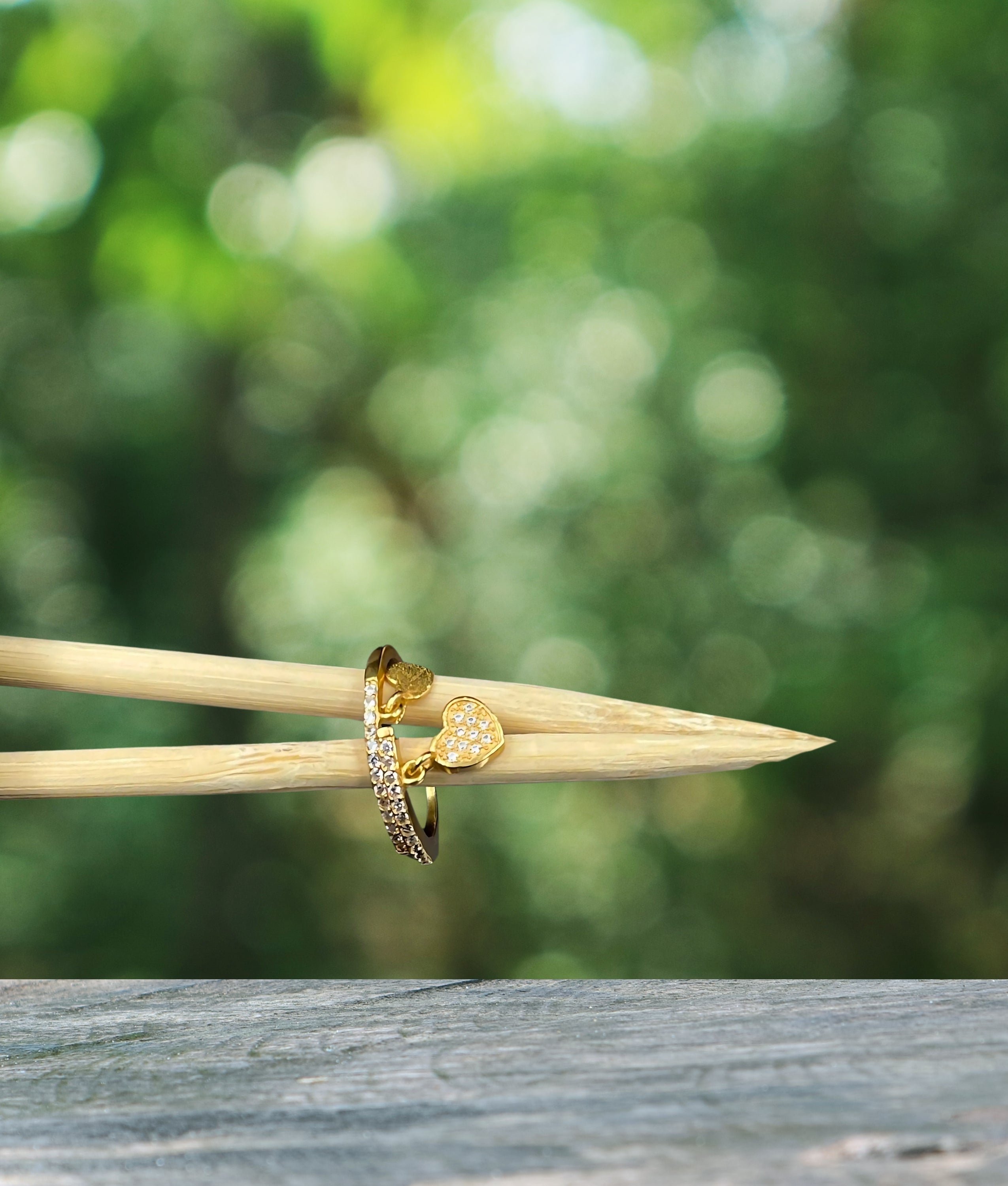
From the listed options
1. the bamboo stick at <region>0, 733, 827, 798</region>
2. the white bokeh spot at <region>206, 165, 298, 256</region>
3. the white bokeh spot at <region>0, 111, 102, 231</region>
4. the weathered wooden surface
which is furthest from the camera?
the white bokeh spot at <region>206, 165, 298, 256</region>

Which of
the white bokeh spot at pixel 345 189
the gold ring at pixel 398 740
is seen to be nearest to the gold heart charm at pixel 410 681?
the gold ring at pixel 398 740

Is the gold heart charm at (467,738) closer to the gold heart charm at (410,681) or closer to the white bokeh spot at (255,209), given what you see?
the gold heart charm at (410,681)

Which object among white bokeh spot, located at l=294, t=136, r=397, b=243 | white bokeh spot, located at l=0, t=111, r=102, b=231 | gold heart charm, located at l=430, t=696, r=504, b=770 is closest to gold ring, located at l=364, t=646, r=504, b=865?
gold heart charm, located at l=430, t=696, r=504, b=770

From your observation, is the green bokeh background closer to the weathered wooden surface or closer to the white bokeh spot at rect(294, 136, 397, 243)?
the white bokeh spot at rect(294, 136, 397, 243)

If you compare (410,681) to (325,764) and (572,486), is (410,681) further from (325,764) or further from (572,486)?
(572,486)

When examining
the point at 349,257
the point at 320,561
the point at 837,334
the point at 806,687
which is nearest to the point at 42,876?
the point at 320,561

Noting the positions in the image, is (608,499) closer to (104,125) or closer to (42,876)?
(104,125)

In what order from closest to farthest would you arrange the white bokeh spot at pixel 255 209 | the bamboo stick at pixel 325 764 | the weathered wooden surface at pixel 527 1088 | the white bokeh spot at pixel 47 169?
the weathered wooden surface at pixel 527 1088 → the bamboo stick at pixel 325 764 → the white bokeh spot at pixel 47 169 → the white bokeh spot at pixel 255 209
